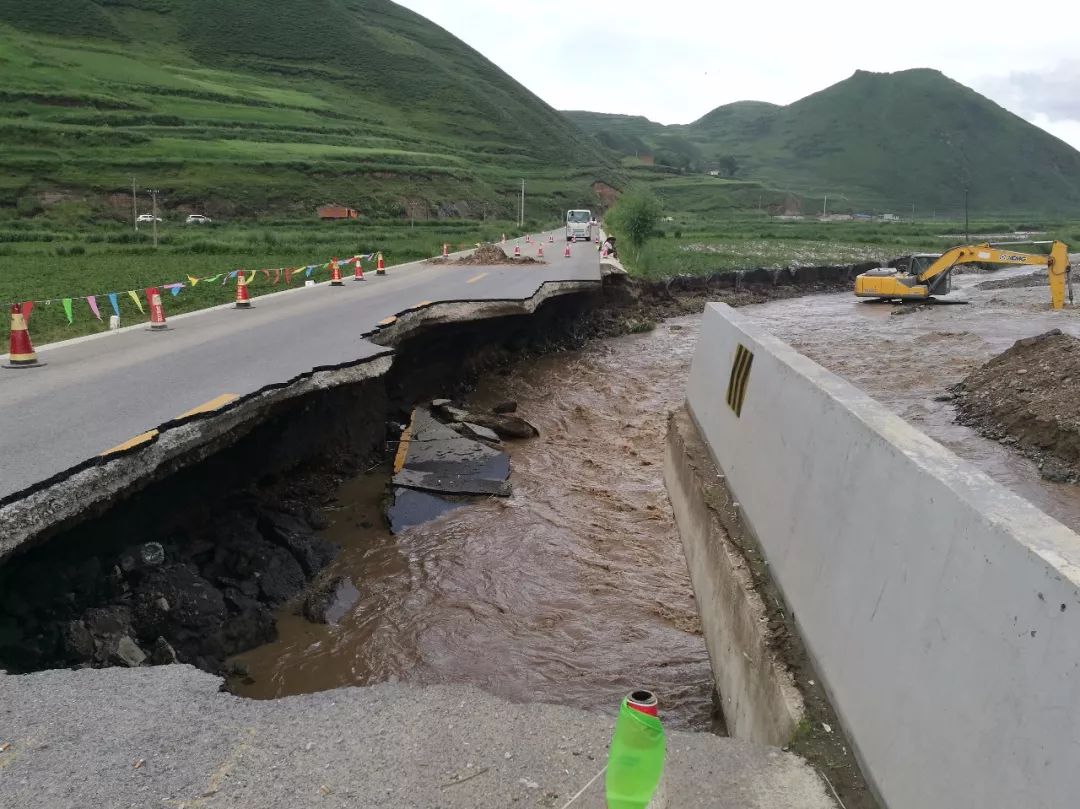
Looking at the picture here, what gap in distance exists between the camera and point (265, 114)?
257 feet

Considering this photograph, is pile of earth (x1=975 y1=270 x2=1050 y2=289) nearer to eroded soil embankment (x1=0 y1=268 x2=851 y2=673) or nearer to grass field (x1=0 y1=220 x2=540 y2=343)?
grass field (x1=0 y1=220 x2=540 y2=343)

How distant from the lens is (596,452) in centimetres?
1266

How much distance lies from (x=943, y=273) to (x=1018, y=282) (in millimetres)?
14512

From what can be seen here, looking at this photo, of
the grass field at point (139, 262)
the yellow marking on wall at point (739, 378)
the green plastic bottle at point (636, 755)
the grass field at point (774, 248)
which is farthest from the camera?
the grass field at point (774, 248)

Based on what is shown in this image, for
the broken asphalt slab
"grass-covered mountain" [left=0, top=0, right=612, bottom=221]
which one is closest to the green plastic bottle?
the broken asphalt slab

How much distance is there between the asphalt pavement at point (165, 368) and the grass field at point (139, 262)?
1.75 m

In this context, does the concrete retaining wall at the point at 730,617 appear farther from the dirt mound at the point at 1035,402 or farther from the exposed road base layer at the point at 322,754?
the dirt mound at the point at 1035,402

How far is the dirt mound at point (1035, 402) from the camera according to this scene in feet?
33.4

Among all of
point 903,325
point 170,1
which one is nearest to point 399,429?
point 903,325

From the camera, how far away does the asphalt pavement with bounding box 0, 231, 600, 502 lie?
20.2ft

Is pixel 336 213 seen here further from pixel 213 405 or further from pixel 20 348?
pixel 213 405

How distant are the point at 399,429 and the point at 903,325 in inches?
725

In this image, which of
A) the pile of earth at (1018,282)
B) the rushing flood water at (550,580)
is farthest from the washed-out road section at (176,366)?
the pile of earth at (1018,282)

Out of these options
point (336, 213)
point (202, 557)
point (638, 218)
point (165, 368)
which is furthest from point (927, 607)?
point (336, 213)
